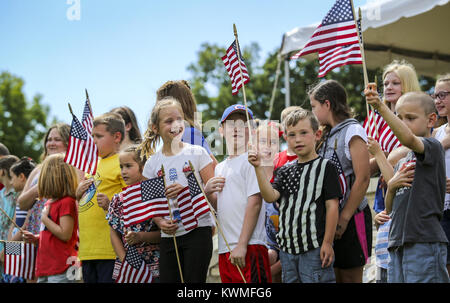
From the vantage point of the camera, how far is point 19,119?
3903 centimetres

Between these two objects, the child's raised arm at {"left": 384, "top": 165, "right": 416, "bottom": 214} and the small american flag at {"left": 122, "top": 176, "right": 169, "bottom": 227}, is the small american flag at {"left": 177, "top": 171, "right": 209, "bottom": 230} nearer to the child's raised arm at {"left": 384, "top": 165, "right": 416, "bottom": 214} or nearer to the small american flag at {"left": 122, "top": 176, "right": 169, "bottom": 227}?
the small american flag at {"left": 122, "top": 176, "right": 169, "bottom": 227}

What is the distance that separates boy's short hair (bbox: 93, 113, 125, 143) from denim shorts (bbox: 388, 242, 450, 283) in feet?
9.92

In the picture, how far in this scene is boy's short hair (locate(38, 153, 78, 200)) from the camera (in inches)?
223

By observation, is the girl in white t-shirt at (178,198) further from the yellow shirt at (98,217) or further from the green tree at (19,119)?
the green tree at (19,119)

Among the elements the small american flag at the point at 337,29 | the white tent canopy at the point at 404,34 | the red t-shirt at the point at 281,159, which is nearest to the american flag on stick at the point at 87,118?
the red t-shirt at the point at 281,159

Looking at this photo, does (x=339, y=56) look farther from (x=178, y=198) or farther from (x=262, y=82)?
(x=262, y=82)

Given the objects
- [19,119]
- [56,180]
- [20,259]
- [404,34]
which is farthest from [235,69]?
[19,119]

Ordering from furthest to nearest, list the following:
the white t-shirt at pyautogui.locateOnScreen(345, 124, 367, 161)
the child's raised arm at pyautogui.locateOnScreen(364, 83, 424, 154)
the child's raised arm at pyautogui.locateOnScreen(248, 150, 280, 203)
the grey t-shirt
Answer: the white t-shirt at pyautogui.locateOnScreen(345, 124, 367, 161)
the child's raised arm at pyautogui.locateOnScreen(248, 150, 280, 203)
the grey t-shirt
the child's raised arm at pyautogui.locateOnScreen(364, 83, 424, 154)

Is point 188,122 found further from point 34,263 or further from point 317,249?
point 34,263

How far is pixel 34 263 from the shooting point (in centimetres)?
595

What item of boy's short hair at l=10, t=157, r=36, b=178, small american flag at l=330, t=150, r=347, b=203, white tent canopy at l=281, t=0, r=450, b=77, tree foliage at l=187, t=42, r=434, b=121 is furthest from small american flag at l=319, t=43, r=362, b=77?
tree foliage at l=187, t=42, r=434, b=121

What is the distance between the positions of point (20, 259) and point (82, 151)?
5.57ft
